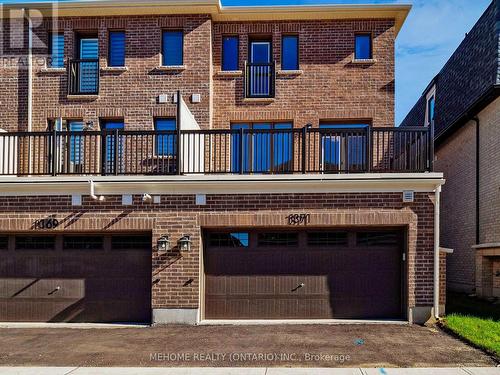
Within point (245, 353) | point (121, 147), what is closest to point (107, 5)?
point (121, 147)

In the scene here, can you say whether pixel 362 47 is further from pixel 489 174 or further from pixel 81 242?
pixel 81 242

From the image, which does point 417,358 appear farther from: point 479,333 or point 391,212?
point 391,212

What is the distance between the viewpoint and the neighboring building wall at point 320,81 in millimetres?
14383

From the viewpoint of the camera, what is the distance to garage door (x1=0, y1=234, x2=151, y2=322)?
35.6 feet

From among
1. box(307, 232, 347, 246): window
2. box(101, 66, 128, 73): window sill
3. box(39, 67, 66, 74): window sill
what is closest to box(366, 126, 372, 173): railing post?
box(307, 232, 347, 246): window

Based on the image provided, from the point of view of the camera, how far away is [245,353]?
8094 mm

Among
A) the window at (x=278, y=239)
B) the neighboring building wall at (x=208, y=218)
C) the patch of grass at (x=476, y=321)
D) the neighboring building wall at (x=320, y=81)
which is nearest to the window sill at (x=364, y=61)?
the neighboring building wall at (x=320, y=81)

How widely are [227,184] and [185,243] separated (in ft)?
5.01

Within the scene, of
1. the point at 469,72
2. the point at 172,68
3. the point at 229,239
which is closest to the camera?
the point at 229,239

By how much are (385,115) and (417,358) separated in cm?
817

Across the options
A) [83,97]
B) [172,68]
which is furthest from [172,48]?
[83,97]

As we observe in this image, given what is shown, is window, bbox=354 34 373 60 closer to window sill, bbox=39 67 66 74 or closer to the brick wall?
the brick wall

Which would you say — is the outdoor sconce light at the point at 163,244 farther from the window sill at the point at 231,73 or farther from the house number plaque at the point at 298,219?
the window sill at the point at 231,73

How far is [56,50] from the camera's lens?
577 inches
